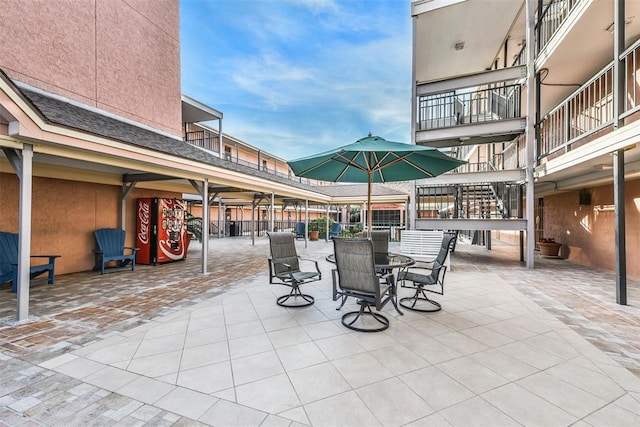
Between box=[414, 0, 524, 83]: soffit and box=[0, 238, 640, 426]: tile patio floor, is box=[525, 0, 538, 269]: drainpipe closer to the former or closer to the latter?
box=[414, 0, 524, 83]: soffit

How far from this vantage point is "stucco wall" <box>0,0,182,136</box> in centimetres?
569

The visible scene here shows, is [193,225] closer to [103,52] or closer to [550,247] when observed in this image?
[103,52]

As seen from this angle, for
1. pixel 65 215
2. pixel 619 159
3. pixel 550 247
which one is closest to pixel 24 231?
pixel 65 215

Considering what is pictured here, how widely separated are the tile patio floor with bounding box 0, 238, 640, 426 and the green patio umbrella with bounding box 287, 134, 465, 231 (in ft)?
7.67

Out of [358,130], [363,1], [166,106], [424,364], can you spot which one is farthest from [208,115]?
[358,130]

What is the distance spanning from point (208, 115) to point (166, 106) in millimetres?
3234

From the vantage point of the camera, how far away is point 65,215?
6836 millimetres

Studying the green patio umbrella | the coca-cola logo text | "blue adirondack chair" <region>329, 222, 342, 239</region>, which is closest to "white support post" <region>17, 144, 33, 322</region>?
the green patio umbrella

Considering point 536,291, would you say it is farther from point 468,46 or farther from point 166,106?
point 166,106

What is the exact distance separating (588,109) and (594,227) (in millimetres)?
3803

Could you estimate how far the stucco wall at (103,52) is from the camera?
5.69 meters

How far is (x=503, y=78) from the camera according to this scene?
327 inches

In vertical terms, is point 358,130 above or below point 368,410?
above

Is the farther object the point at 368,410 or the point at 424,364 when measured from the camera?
the point at 424,364
